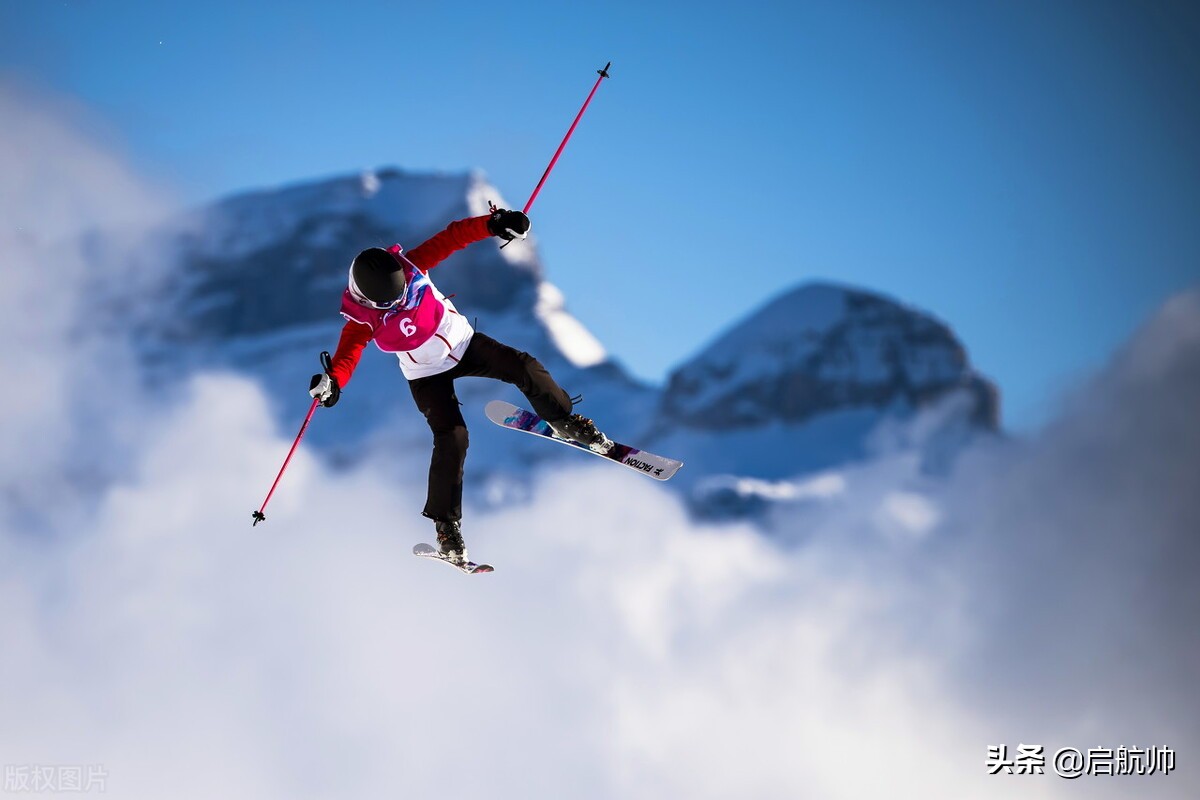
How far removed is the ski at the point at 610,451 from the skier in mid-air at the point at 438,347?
84cm

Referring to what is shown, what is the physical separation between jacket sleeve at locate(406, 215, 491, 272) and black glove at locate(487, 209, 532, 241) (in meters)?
0.12

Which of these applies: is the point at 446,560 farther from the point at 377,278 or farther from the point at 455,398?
the point at 377,278

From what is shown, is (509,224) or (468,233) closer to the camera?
(509,224)

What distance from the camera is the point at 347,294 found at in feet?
33.0

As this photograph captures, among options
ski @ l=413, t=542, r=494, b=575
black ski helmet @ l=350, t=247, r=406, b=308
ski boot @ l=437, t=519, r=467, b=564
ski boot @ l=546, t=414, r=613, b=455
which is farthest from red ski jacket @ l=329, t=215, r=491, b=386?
ski @ l=413, t=542, r=494, b=575

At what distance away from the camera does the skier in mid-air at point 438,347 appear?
32.3ft

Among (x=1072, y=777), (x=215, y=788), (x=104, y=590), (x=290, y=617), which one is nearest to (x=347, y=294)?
(x=1072, y=777)

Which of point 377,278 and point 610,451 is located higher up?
point 610,451

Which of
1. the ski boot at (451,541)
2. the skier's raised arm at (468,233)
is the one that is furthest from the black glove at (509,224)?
the ski boot at (451,541)

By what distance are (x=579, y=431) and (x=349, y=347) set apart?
235 cm

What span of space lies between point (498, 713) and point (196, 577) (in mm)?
55315

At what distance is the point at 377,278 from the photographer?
9.75 m

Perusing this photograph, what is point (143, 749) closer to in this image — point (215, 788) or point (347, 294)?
point (215, 788)

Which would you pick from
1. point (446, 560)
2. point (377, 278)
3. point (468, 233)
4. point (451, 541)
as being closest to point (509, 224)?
point (468, 233)
